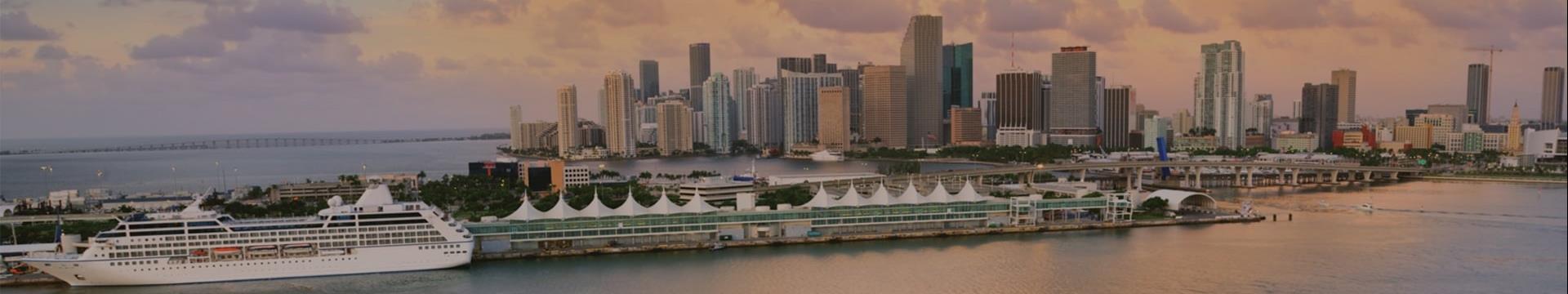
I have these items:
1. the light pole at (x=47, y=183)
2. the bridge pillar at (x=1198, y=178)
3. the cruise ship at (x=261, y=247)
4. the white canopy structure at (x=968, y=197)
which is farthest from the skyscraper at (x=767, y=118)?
the cruise ship at (x=261, y=247)

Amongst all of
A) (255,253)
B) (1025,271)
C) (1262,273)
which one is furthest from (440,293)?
(1262,273)

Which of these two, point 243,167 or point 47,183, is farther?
point 243,167

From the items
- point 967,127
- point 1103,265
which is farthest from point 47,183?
point 967,127

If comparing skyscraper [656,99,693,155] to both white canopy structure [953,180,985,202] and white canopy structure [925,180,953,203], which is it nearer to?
white canopy structure [953,180,985,202]

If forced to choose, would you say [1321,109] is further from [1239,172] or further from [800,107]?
[1239,172]

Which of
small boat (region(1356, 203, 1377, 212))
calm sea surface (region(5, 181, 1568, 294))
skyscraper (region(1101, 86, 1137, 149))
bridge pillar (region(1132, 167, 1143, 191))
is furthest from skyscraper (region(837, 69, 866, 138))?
calm sea surface (region(5, 181, 1568, 294))
